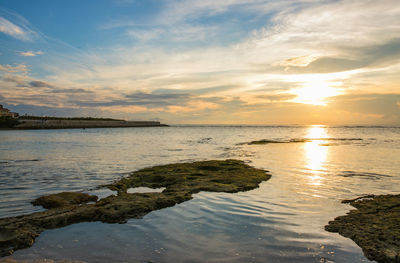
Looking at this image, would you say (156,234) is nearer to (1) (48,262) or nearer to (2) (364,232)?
(1) (48,262)

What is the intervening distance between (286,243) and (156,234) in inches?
132

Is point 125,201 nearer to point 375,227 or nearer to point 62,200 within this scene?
point 62,200

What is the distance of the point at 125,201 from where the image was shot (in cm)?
917

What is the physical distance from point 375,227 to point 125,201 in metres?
7.78

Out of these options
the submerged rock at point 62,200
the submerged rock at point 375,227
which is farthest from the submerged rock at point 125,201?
the submerged rock at point 375,227

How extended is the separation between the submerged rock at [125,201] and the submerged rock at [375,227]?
16.0ft

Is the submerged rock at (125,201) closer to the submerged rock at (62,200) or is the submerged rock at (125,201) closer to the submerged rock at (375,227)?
the submerged rock at (62,200)

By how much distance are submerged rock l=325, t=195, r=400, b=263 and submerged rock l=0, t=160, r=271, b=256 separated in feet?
16.0

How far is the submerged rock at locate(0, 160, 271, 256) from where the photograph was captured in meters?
6.70

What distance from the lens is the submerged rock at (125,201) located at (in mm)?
6700

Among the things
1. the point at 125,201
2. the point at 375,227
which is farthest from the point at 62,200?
the point at 375,227

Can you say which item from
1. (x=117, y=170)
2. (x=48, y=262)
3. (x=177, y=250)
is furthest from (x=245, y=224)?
(x=117, y=170)

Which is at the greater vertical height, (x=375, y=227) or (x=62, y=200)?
(x=375, y=227)

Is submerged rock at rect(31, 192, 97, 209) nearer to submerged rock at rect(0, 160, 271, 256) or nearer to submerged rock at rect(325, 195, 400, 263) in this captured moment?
submerged rock at rect(0, 160, 271, 256)
